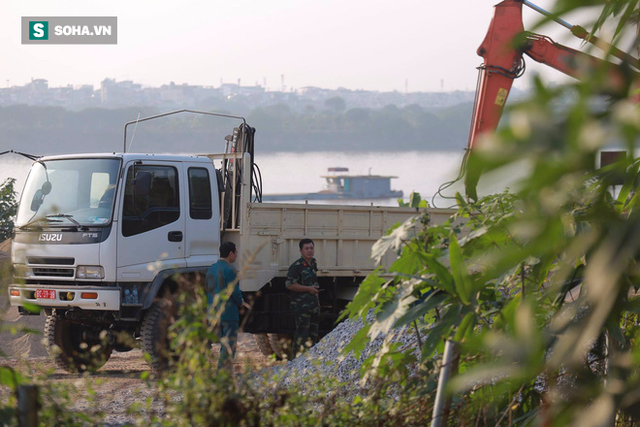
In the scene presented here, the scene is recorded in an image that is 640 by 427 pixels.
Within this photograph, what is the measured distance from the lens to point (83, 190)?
32.5ft

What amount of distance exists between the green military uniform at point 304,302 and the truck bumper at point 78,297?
2.14 m

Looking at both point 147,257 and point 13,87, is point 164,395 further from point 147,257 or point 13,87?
point 13,87

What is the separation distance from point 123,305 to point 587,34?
8.21 m

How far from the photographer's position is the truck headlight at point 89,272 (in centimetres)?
969

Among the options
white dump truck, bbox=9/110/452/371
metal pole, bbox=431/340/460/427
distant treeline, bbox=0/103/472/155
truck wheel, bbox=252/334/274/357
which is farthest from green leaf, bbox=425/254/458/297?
distant treeline, bbox=0/103/472/155

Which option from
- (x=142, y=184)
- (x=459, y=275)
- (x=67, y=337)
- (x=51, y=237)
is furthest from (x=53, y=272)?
(x=459, y=275)

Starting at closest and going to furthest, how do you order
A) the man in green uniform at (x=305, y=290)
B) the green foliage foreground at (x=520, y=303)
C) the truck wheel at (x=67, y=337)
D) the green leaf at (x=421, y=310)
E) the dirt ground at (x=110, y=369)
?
the green foliage foreground at (x=520, y=303) → the green leaf at (x=421, y=310) → the dirt ground at (x=110, y=369) → the man in green uniform at (x=305, y=290) → the truck wheel at (x=67, y=337)

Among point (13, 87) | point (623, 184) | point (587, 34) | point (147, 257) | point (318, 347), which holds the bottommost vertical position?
point (318, 347)

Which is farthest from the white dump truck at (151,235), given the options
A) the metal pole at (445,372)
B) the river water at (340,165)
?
the river water at (340,165)

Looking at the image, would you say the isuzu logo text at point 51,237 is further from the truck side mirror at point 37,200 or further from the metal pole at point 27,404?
the metal pole at point 27,404

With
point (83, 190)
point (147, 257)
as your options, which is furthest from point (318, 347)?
point (83, 190)

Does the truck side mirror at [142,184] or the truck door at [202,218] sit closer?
the truck side mirror at [142,184]

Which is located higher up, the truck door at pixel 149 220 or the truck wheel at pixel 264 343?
the truck door at pixel 149 220

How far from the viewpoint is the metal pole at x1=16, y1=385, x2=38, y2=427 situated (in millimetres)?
2785
